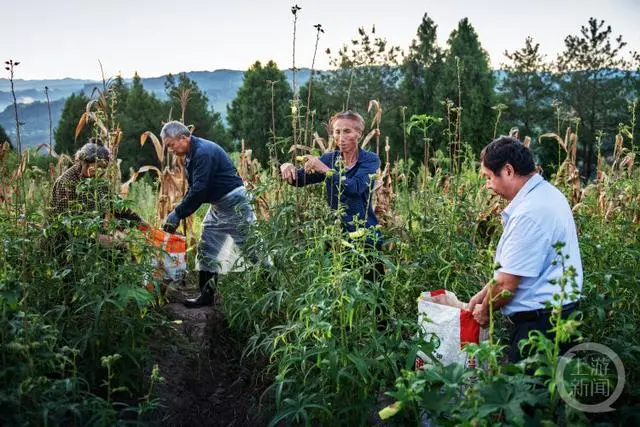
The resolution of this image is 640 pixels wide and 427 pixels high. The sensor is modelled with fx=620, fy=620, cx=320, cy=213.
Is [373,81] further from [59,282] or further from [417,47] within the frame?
[59,282]

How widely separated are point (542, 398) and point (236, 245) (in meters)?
3.66

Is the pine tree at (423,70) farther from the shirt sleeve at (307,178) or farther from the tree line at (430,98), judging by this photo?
the shirt sleeve at (307,178)

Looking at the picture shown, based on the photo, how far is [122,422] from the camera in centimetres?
285

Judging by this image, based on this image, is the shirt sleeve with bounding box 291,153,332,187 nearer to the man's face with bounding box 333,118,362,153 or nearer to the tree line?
the man's face with bounding box 333,118,362,153

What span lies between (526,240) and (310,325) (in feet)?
3.83

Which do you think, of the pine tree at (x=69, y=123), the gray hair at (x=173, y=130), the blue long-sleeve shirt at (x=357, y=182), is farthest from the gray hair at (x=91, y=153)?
the pine tree at (x=69, y=123)

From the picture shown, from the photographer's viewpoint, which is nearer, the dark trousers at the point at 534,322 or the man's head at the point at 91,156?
the dark trousers at the point at 534,322

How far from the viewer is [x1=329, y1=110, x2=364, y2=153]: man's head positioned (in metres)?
4.50

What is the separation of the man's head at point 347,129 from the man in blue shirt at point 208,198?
1095 mm

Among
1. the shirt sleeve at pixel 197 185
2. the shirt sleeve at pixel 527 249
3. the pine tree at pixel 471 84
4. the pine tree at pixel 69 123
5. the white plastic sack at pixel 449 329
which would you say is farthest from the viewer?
the pine tree at pixel 69 123

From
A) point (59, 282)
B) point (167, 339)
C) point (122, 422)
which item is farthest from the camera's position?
point (167, 339)

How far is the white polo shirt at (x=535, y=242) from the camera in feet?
9.48

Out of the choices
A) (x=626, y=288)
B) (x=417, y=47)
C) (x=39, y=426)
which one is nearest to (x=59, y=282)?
(x=39, y=426)

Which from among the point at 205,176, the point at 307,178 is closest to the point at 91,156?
the point at 205,176
